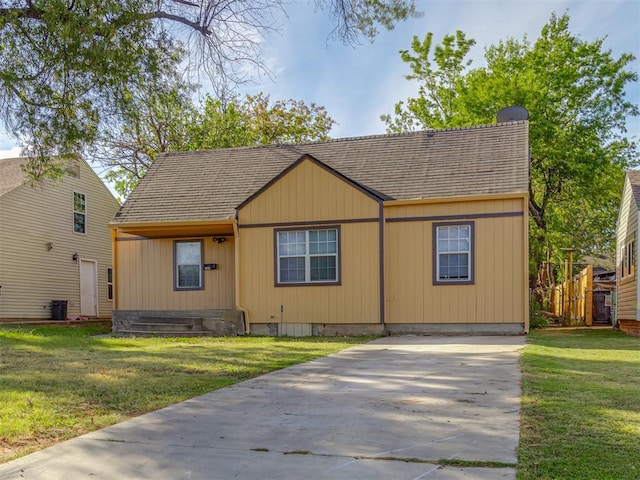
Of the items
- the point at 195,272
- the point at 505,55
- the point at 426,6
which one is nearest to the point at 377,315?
the point at 195,272

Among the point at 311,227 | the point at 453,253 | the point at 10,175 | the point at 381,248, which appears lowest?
the point at 453,253

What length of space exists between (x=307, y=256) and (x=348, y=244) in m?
1.01

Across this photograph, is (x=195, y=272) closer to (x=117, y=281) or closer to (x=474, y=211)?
(x=117, y=281)

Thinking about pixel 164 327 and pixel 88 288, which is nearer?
pixel 164 327

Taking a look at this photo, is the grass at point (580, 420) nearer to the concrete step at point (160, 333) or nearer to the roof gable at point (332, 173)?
the roof gable at point (332, 173)

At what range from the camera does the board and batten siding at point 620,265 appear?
14.6 metres

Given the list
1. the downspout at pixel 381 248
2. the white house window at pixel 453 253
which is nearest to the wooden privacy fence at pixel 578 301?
the white house window at pixel 453 253

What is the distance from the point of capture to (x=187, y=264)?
15.1 metres

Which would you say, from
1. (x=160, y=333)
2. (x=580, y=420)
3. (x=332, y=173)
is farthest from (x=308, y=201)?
(x=580, y=420)

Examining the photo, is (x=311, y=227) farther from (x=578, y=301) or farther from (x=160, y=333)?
(x=578, y=301)

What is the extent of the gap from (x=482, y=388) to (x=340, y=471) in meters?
2.87

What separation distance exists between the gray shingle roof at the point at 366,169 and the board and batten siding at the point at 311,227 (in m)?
0.71

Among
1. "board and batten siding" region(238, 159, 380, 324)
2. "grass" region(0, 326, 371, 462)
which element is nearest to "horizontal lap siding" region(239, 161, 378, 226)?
"board and batten siding" region(238, 159, 380, 324)

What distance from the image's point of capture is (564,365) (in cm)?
743
